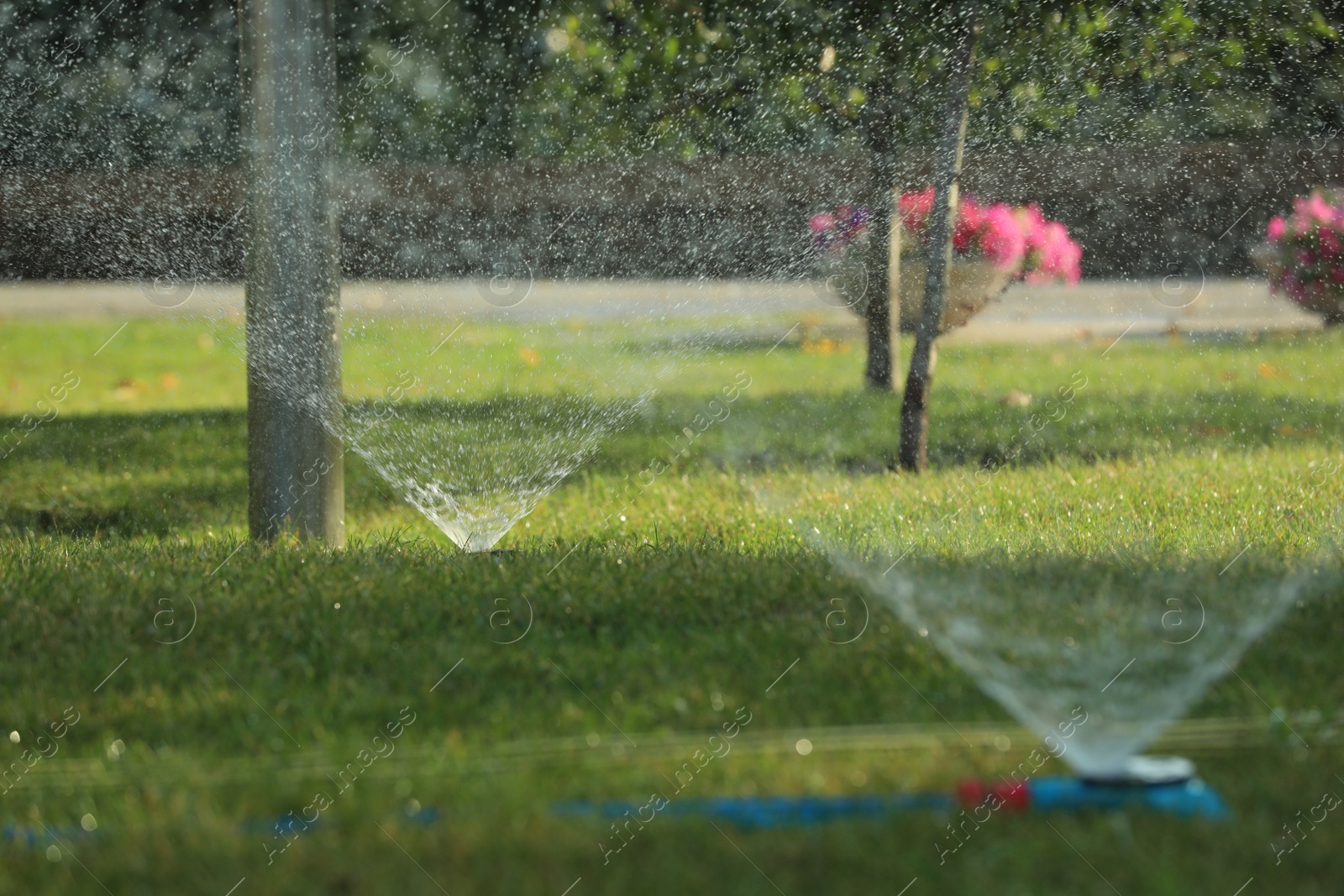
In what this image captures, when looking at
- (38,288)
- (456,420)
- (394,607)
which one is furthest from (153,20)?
(394,607)

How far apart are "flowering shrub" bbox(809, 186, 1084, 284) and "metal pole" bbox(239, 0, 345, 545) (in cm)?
334

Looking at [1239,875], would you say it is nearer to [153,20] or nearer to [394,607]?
[394,607]

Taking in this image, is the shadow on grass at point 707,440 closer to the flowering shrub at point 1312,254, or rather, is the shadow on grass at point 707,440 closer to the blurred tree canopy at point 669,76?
the blurred tree canopy at point 669,76

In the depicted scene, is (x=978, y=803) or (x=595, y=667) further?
(x=595, y=667)

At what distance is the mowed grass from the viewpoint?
1691 millimetres

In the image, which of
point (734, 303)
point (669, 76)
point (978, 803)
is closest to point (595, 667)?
point (978, 803)

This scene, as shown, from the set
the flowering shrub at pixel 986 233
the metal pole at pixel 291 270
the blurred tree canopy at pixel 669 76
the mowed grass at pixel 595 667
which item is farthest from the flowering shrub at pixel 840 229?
the metal pole at pixel 291 270

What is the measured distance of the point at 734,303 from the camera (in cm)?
976

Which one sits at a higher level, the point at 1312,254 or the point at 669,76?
the point at 669,76

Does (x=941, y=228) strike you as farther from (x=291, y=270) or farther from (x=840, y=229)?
(x=840, y=229)

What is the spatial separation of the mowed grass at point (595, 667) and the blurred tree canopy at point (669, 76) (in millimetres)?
1311

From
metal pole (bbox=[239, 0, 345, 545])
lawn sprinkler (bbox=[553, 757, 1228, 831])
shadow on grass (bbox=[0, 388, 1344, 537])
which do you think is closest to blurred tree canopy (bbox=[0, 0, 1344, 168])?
shadow on grass (bbox=[0, 388, 1344, 537])

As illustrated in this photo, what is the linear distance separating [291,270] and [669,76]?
217 centimetres

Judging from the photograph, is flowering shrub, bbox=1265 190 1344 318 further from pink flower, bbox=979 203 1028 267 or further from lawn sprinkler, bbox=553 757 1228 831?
lawn sprinkler, bbox=553 757 1228 831
